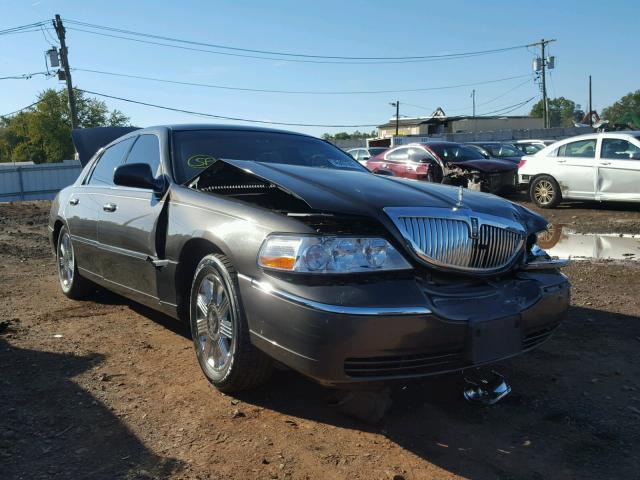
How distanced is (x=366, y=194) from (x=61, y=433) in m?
1.96

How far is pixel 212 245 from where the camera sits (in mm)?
3496

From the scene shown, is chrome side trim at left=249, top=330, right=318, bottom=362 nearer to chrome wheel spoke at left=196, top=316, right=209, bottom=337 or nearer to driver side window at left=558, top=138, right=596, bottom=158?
chrome wheel spoke at left=196, top=316, right=209, bottom=337

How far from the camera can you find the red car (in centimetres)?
1443

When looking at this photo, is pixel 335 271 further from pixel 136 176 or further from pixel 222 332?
pixel 136 176

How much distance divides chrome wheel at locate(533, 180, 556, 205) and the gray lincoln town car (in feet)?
33.0

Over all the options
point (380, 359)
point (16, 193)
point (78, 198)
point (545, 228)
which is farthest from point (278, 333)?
point (16, 193)

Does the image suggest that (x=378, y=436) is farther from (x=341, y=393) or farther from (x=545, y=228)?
(x=545, y=228)

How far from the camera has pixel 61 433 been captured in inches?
120

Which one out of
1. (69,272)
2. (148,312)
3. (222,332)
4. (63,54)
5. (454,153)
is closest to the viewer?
(222,332)

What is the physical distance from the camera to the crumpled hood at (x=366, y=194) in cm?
301

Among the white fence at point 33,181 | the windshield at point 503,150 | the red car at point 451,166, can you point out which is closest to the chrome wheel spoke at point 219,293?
the red car at point 451,166

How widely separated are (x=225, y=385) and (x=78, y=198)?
9.84ft

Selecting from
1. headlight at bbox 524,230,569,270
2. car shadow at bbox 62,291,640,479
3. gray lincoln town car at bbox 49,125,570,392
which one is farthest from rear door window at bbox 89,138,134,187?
headlight at bbox 524,230,569,270

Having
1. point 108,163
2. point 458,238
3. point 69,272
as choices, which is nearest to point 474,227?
point 458,238
